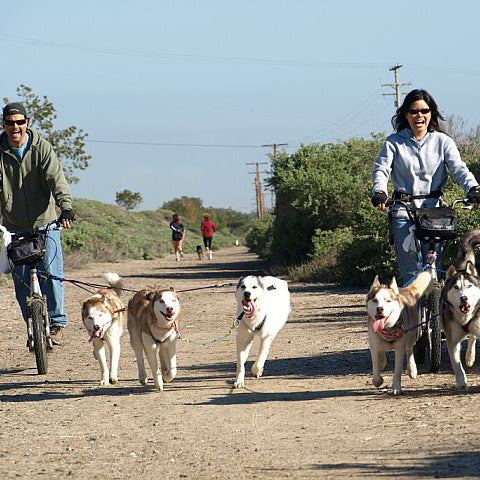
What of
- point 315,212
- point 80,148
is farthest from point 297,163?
point 80,148

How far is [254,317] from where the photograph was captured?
909 centimetres

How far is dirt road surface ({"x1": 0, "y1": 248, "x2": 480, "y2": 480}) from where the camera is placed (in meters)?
6.00

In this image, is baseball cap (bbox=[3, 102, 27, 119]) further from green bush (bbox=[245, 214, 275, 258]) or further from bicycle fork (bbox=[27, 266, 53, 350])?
green bush (bbox=[245, 214, 275, 258])

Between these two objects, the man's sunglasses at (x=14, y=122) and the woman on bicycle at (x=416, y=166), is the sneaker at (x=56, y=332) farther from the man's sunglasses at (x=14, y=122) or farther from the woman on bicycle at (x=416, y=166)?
the woman on bicycle at (x=416, y=166)

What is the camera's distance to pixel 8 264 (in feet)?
33.7

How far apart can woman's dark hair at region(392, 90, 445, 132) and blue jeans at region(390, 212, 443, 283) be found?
0.87m

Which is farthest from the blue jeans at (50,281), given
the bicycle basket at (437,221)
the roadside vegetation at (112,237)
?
the roadside vegetation at (112,237)

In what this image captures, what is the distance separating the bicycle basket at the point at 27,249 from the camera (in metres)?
9.89

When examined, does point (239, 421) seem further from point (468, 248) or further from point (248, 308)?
point (468, 248)

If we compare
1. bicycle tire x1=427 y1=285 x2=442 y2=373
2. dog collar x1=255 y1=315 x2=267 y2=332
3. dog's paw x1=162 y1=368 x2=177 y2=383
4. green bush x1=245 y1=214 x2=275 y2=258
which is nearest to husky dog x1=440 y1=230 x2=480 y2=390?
bicycle tire x1=427 y1=285 x2=442 y2=373

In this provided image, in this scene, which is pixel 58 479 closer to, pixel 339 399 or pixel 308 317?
pixel 339 399

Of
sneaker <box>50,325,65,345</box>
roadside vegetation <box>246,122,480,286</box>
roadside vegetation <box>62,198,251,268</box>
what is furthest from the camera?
roadside vegetation <box>62,198,251,268</box>

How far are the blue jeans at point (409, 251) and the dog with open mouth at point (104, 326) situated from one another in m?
2.66

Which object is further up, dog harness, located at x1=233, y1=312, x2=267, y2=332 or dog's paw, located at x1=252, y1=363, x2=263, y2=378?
dog harness, located at x1=233, y1=312, x2=267, y2=332
